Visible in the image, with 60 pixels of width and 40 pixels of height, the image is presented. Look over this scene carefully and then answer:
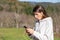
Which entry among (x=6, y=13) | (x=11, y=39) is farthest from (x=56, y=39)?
(x=6, y=13)

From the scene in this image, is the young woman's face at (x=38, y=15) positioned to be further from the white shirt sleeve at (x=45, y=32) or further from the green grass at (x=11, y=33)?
the green grass at (x=11, y=33)

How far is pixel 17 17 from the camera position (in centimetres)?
677

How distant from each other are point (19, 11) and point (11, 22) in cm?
71

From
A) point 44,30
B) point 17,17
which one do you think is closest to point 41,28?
point 44,30

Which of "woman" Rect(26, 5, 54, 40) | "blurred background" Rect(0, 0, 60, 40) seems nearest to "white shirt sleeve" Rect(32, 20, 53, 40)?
"woman" Rect(26, 5, 54, 40)

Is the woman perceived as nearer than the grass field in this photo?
Yes

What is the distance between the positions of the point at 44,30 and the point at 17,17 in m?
5.56

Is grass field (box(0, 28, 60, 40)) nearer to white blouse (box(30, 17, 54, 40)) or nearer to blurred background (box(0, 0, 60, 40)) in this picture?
blurred background (box(0, 0, 60, 40))

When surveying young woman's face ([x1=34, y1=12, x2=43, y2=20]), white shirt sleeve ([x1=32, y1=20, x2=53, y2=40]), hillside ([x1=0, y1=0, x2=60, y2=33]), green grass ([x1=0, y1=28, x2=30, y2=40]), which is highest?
hillside ([x1=0, y1=0, x2=60, y2=33])

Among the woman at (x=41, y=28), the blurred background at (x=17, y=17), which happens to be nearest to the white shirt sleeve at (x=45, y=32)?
the woman at (x=41, y=28)

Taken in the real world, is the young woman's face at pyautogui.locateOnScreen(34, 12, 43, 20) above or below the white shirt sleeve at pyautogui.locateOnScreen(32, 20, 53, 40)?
above

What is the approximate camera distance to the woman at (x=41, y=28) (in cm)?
121

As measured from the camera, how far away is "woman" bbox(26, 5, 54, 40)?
3.96 feet

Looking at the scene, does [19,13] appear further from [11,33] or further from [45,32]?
[45,32]
